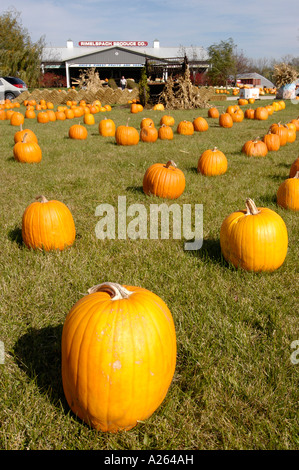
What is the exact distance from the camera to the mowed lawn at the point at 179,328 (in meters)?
1.87

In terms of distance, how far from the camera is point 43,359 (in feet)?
7.74

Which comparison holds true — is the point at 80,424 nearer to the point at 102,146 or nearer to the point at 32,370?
the point at 32,370

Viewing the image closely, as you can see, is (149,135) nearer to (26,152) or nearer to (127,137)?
(127,137)

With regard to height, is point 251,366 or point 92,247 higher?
point 92,247

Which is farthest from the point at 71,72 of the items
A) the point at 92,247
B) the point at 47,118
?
the point at 92,247

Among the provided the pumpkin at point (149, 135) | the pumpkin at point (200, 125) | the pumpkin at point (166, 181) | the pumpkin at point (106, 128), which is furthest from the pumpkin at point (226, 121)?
the pumpkin at point (166, 181)

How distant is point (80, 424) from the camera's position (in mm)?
1919

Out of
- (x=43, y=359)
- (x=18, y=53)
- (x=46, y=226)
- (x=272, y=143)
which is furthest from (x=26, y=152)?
(x=18, y=53)

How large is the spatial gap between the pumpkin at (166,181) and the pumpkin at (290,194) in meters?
1.38

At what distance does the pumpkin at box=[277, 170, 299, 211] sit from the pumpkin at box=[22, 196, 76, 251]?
2.77 metres

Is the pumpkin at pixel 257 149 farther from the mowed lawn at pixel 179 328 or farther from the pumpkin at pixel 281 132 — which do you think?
the mowed lawn at pixel 179 328

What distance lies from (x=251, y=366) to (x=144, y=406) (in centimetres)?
74

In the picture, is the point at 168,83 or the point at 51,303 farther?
the point at 168,83
